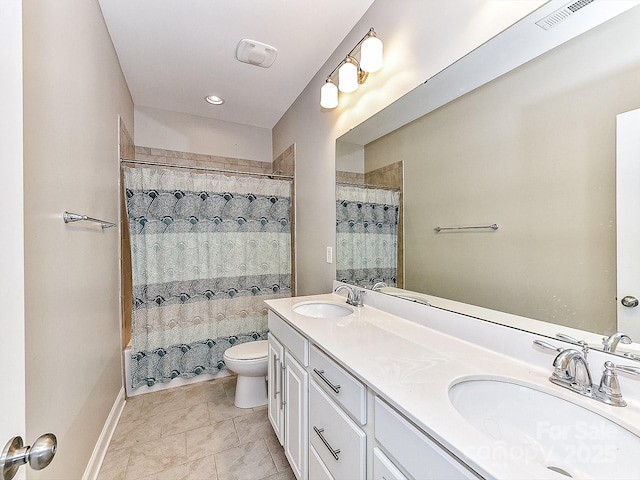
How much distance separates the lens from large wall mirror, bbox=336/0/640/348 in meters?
0.77

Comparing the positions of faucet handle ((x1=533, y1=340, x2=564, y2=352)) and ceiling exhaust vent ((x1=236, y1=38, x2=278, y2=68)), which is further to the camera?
ceiling exhaust vent ((x1=236, y1=38, x2=278, y2=68))

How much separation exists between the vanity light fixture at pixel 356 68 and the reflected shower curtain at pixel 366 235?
0.58m

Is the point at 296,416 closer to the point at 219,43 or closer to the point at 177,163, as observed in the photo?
the point at 219,43

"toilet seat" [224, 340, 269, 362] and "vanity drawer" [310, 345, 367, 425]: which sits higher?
"vanity drawer" [310, 345, 367, 425]

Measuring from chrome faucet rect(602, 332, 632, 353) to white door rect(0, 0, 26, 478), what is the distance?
1237 millimetres

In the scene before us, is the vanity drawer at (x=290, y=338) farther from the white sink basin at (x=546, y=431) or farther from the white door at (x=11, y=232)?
the white door at (x=11, y=232)

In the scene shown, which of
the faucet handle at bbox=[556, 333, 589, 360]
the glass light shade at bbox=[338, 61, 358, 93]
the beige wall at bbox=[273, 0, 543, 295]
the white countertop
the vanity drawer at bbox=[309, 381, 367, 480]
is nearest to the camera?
the white countertop

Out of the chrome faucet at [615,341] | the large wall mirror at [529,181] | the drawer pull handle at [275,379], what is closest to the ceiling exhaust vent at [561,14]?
the large wall mirror at [529,181]

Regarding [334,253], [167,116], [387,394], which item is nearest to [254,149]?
[167,116]

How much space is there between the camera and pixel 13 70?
0.47m

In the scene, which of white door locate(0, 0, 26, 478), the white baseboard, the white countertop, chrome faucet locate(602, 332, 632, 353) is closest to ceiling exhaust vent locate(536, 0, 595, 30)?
chrome faucet locate(602, 332, 632, 353)

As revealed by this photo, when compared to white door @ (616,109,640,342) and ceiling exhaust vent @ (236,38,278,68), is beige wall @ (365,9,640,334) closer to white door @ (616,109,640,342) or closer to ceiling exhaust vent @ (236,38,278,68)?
white door @ (616,109,640,342)

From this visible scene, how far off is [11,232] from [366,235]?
5.05 feet

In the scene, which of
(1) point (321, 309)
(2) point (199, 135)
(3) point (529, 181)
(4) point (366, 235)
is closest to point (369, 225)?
(4) point (366, 235)
